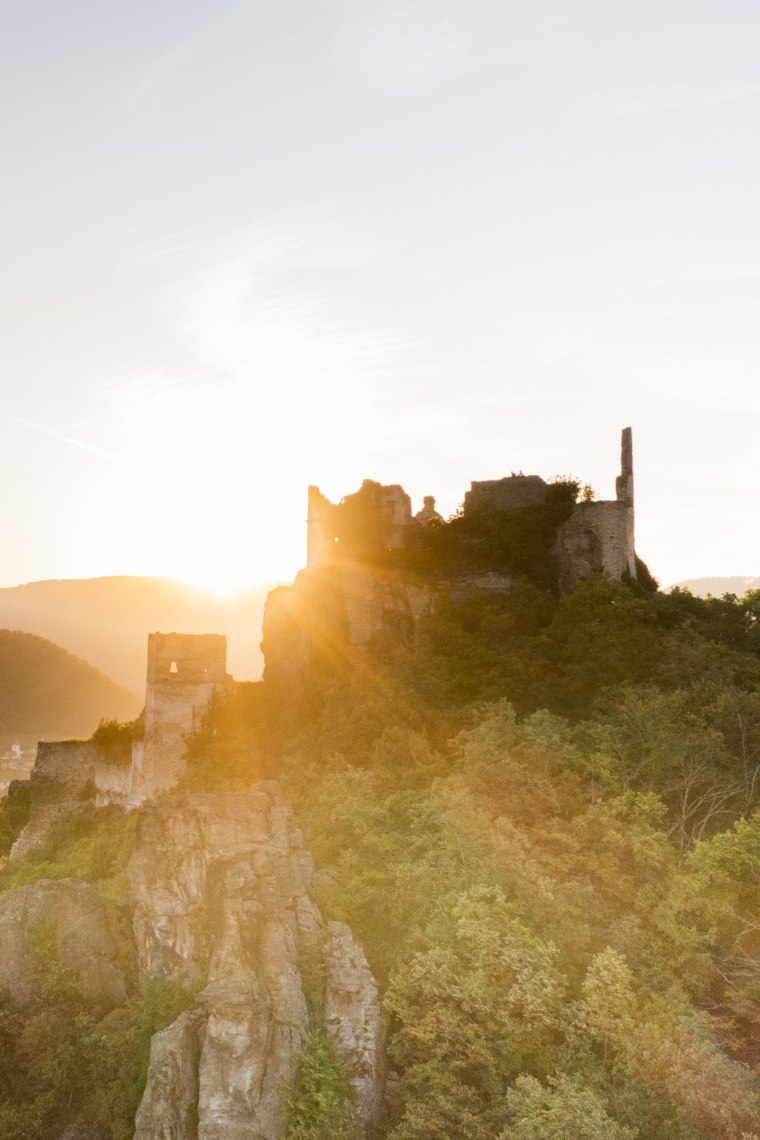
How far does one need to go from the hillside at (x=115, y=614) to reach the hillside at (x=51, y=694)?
29.6 ft

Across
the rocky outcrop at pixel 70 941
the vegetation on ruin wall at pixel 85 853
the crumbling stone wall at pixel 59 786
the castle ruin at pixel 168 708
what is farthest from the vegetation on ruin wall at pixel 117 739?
the rocky outcrop at pixel 70 941

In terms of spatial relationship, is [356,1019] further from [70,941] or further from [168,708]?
[168,708]

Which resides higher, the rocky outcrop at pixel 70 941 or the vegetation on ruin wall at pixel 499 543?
the vegetation on ruin wall at pixel 499 543

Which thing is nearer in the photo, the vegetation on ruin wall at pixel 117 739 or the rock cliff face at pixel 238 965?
the rock cliff face at pixel 238 965

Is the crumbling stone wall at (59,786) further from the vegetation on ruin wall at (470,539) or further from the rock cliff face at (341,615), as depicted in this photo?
the vegetation on ruin wall at (470,539)

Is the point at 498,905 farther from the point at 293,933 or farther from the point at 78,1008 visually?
the point at 78,1008

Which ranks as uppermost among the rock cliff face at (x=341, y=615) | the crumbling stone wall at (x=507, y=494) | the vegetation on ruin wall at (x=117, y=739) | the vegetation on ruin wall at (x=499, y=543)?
the crumbling stone wall at (x=507, y=494)

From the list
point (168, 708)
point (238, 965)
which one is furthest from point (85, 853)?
point (238, 965)

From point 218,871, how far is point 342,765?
558 cm

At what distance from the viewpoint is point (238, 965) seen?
25.6 meters

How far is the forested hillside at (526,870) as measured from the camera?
21406mm

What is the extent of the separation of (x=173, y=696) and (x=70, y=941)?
33.1ft

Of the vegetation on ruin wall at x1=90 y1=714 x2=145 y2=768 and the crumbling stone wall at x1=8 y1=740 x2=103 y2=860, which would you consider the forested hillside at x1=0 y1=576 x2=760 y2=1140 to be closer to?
the vegetation on ruin wall at x1=90 y1=714 x2=145 y2=768

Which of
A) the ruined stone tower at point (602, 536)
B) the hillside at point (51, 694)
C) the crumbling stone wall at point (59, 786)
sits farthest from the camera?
the hillside at point (51, 694)
